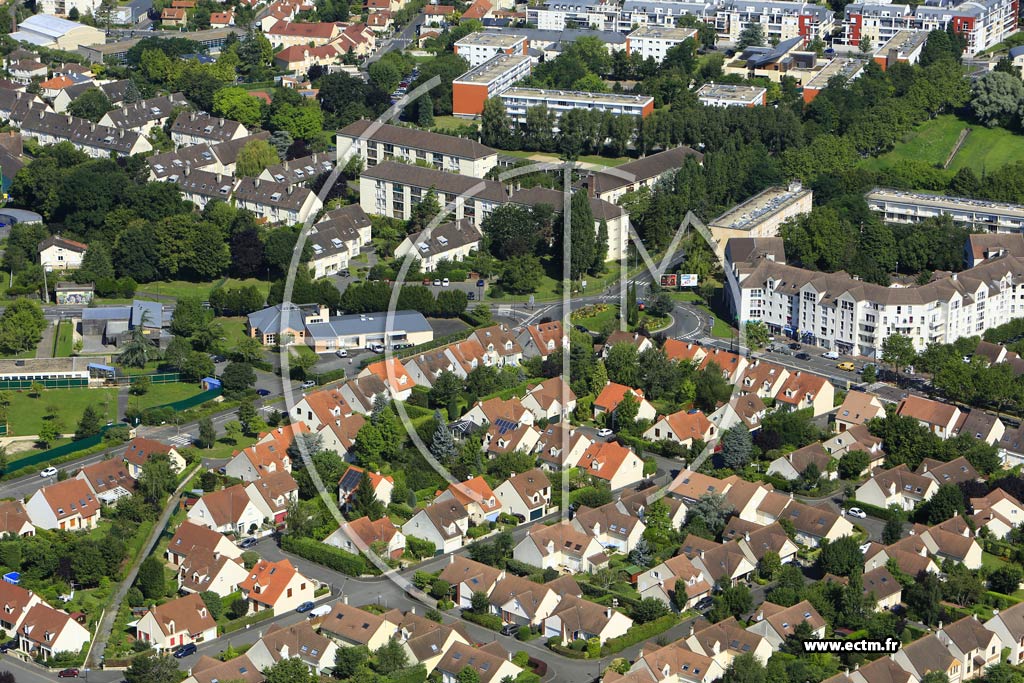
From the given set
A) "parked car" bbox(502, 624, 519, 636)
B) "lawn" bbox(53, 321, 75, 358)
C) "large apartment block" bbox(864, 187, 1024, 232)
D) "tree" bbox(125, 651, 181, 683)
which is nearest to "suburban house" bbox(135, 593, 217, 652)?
"tree" bbox(125, 651, 181, 683)

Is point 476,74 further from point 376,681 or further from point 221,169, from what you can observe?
point 376,681

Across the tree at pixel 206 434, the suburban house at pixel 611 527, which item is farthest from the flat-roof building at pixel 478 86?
the suburban house at pixel 611 527

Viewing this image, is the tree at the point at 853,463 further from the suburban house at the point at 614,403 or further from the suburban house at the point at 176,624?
the suburban house at the point at 176,624

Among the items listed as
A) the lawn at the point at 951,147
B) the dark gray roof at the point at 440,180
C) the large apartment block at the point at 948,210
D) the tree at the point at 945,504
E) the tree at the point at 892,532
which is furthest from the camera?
the lawn at the point at 951,147

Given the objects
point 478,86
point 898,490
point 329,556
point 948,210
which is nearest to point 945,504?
point 898,490

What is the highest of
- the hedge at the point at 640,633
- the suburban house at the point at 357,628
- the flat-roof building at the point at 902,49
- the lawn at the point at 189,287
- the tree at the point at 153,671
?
the flat-roof building at the point at 902,49

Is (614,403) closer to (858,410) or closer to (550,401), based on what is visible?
(550,401)

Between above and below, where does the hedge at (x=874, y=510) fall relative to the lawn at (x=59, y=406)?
below

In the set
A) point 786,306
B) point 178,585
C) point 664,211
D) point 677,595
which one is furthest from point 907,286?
point 178,585
